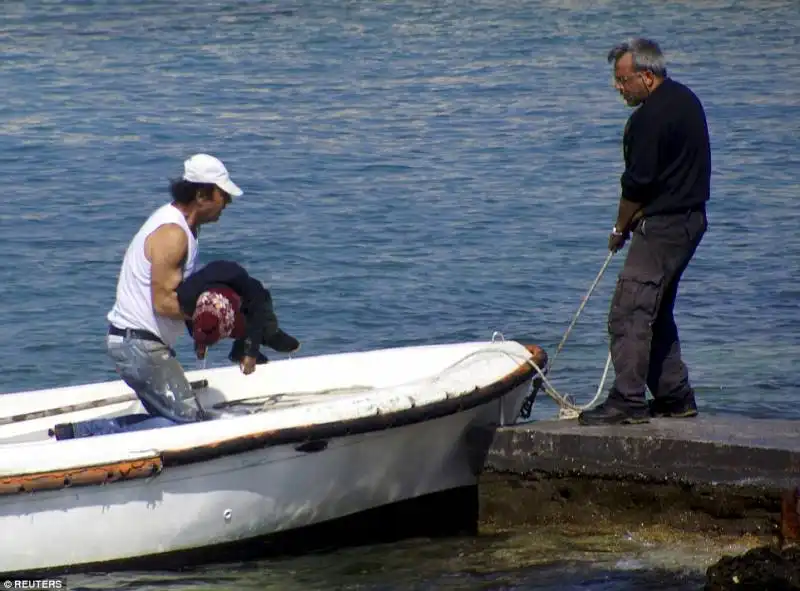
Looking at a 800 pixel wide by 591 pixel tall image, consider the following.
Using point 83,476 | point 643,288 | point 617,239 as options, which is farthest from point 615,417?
point 83,476

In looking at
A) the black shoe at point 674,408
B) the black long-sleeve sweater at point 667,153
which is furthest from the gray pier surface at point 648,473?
the black long-sleeve sweater at point 667,153

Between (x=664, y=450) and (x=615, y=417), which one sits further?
(x=615, y=417)

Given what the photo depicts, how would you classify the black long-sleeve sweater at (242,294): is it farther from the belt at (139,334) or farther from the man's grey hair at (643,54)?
the man's grey hair at (643,54)

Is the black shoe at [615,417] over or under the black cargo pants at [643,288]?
under

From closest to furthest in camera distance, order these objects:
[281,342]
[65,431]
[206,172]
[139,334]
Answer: [206,172]
[139,334]
[281,342]
[65,431]

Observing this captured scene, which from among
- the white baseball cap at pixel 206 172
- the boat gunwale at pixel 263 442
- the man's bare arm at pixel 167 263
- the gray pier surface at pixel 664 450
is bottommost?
the gray pier surface at pixel 664 450

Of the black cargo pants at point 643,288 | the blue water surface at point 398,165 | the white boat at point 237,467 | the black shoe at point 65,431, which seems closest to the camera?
the white boat at point 237,467

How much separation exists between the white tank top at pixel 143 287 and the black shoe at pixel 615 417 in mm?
1871

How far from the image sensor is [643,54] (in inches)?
283

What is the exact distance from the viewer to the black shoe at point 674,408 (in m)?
7.79

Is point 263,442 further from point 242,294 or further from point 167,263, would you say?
point 167,263

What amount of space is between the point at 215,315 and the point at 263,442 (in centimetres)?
56

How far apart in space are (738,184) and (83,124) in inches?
295

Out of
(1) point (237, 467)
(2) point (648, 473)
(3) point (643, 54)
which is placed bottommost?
(2) point (648, 473)
